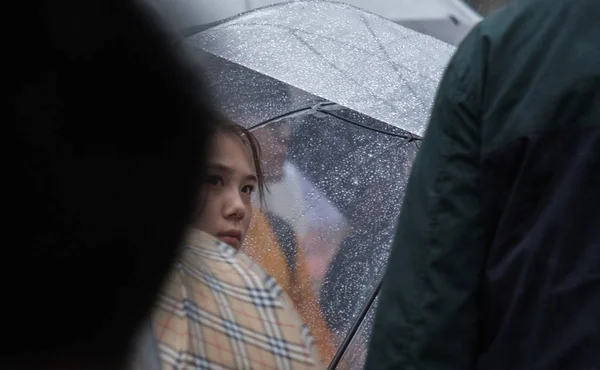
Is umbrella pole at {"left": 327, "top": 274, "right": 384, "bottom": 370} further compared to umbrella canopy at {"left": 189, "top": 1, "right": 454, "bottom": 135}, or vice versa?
umbrella canopy at {"left": 189, "top": 1, "right": 454, "bottom": 135}

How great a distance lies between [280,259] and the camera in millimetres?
2055

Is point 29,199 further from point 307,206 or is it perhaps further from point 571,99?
point 307,206

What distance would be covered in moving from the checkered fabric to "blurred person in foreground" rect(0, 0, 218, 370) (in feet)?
0.95

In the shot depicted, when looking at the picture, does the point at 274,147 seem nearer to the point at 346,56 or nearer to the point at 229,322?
the point at 346,56

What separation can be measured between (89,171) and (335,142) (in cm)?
170

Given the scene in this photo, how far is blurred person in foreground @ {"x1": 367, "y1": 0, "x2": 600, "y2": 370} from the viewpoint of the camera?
1211 mm

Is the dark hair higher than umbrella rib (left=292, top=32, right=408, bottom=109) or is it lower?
lower

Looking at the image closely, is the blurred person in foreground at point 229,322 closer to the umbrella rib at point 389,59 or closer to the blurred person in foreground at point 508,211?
the blurred person in foreground at point 508,211

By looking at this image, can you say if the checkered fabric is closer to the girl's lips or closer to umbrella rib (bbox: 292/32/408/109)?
the girl's lips

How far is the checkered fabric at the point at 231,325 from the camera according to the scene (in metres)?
0.92

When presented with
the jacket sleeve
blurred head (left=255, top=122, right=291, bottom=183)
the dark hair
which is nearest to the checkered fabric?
the jacket sleeve

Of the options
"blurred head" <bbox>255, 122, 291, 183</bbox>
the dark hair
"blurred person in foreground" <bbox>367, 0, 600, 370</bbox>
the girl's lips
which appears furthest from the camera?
"blurred head" <bbox>255, 122, 291, 183</bbox>

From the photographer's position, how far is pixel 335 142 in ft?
7.18

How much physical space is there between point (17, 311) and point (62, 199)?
72 millimetres
